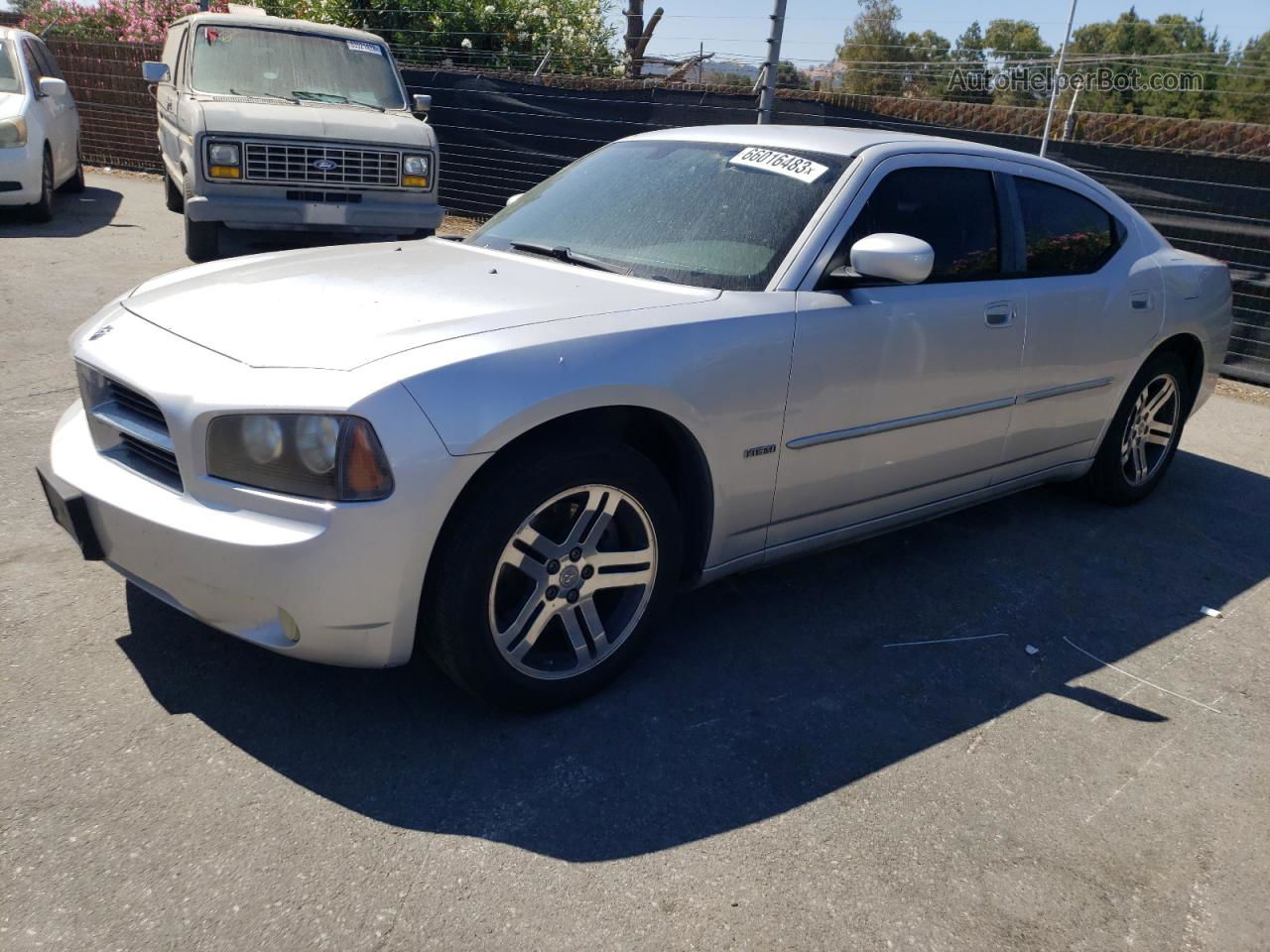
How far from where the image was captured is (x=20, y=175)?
9.87 m

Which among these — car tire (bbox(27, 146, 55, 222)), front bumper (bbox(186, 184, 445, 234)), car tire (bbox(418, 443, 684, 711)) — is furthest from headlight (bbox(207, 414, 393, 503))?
car tire (bbox(27, 146, 55, 222))

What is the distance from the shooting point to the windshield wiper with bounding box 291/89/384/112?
8.72 metres

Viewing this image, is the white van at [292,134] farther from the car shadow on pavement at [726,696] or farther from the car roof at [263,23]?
the car shadow on pavement at [726,696]

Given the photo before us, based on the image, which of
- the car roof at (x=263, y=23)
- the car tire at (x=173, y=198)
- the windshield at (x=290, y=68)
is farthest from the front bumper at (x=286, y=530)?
the car tire at (x=173, y=198)

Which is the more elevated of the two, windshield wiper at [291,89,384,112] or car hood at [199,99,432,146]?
windshield wiper at [291,89,384,112]

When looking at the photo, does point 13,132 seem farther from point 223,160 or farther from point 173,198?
point 223,160

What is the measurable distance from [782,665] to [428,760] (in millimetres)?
1231

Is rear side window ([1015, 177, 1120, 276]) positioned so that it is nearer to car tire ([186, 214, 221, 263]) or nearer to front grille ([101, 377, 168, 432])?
front grille ([101, 377, 168, 432])

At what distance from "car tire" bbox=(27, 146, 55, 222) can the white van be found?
5.71ft

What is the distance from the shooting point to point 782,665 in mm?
3490

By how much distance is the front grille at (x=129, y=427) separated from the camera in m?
2.80

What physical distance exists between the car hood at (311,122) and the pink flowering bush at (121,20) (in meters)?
13.2

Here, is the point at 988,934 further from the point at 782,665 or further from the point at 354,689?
the point at 354,689
